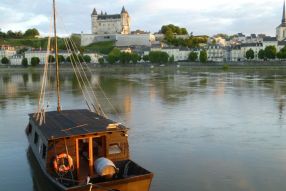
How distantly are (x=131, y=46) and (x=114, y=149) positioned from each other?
5671 inches

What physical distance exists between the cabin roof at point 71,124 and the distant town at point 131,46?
101m

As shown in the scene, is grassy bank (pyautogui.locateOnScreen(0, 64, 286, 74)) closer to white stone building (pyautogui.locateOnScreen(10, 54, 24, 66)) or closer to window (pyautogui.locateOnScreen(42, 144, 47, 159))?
white stone building (pyautogui.locateOnScreen(10, 54, 24, 66))

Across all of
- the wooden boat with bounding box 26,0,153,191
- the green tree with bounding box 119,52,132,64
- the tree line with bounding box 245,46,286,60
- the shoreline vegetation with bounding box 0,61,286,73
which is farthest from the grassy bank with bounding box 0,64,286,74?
A: the wooden boat with bounding box 26,0,153,191

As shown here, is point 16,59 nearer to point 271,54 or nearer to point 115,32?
point 115,32

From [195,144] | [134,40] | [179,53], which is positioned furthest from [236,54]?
[195,144]

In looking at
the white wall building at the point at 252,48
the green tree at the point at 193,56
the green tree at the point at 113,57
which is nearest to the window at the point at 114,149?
the green tree at the point at 193,56

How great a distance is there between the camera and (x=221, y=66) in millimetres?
109438

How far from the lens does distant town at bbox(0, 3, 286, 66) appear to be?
12693 centimetres

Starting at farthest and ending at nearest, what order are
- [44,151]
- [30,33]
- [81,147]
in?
[30,33], [44,151], [81,147]

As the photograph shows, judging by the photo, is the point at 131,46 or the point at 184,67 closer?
the point at 184,67

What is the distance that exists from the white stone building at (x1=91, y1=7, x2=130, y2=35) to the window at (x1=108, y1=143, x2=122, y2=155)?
6283 inches

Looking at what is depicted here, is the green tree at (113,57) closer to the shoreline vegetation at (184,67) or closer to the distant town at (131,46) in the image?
the distant town at (131,46)

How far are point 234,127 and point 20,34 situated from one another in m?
190

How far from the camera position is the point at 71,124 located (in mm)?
13930
